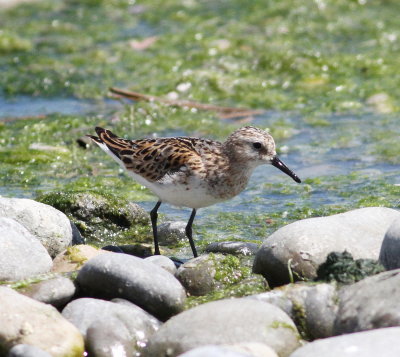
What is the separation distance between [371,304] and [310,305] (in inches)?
18.6

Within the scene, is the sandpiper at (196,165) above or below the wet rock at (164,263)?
above

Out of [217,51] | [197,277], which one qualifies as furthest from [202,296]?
[217,51]

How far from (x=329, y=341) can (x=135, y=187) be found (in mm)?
4783

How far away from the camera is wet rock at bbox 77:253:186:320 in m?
5.88

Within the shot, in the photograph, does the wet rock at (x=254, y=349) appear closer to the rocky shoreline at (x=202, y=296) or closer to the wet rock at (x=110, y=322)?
the rocky shoreline at (x=202, y=296)

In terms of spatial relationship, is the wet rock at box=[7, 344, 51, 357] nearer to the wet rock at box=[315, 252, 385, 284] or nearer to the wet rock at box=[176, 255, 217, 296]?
the wet rock at box=[176, 255, 217, 296]

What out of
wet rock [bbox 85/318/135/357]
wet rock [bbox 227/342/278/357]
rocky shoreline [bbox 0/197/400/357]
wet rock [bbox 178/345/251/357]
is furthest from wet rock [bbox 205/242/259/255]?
wet rock [bbox 178/345/251/357]

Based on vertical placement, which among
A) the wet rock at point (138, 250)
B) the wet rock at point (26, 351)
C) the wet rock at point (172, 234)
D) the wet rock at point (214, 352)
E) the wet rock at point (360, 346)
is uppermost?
the wet rock at point (214, 352)

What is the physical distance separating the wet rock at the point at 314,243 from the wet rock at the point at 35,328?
1641 mm

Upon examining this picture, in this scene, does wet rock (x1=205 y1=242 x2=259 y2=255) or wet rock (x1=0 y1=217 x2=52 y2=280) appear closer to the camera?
wet rock (x1=0 y1=217 x2=52 y2=280)

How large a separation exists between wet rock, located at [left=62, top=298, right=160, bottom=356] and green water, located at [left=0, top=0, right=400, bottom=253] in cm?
242

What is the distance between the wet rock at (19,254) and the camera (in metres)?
6.25

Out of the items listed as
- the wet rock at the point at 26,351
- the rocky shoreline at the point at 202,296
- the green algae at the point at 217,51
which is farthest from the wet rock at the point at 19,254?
the green algae at the point at 217,51

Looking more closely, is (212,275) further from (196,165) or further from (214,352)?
(214,352)
